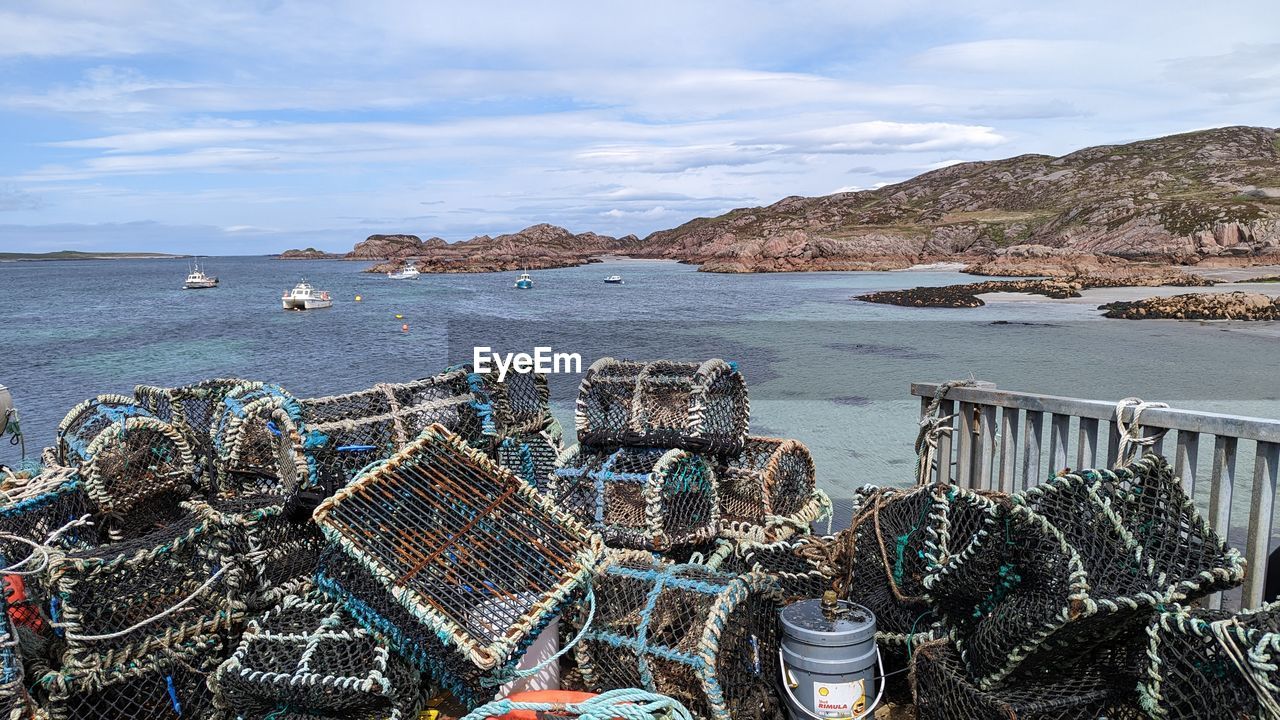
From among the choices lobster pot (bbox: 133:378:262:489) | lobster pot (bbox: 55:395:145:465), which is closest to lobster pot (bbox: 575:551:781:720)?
lobster pot (bbox: 133:378:262:489)

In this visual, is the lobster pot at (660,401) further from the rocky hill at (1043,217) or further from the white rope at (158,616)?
the rocky hill at (1043,217)

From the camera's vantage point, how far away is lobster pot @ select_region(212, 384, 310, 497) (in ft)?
11.2

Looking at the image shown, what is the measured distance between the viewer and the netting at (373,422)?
11.4 ft

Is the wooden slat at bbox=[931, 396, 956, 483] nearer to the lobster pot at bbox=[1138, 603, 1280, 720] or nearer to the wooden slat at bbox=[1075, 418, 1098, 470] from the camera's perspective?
the wooden slat at bbox=[1075, 418, 1098, 470]

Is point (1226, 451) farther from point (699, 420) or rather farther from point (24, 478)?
point (24, 478)

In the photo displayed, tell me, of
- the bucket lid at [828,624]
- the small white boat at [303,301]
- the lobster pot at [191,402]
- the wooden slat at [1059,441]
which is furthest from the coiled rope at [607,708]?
the small white boat at [303,301]

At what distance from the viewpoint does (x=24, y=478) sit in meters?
3.81

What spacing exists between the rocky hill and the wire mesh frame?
69.3 m

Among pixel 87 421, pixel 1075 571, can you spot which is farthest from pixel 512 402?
pixel 1075 571

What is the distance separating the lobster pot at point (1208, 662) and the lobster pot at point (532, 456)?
8.42 ft

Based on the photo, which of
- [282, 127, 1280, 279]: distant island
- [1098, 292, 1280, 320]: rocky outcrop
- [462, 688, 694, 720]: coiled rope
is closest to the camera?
[462, 688, 694, 720]: coiled rope

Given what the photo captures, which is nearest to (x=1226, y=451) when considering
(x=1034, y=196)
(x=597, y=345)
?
(x=597, y=345)

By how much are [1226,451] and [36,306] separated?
241 ft

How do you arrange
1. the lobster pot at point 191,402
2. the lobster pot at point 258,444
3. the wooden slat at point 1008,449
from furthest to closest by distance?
the lobster pot at point 191,402 → the wooden slat at point 1008,449 → the lobster pot at point 258,444
